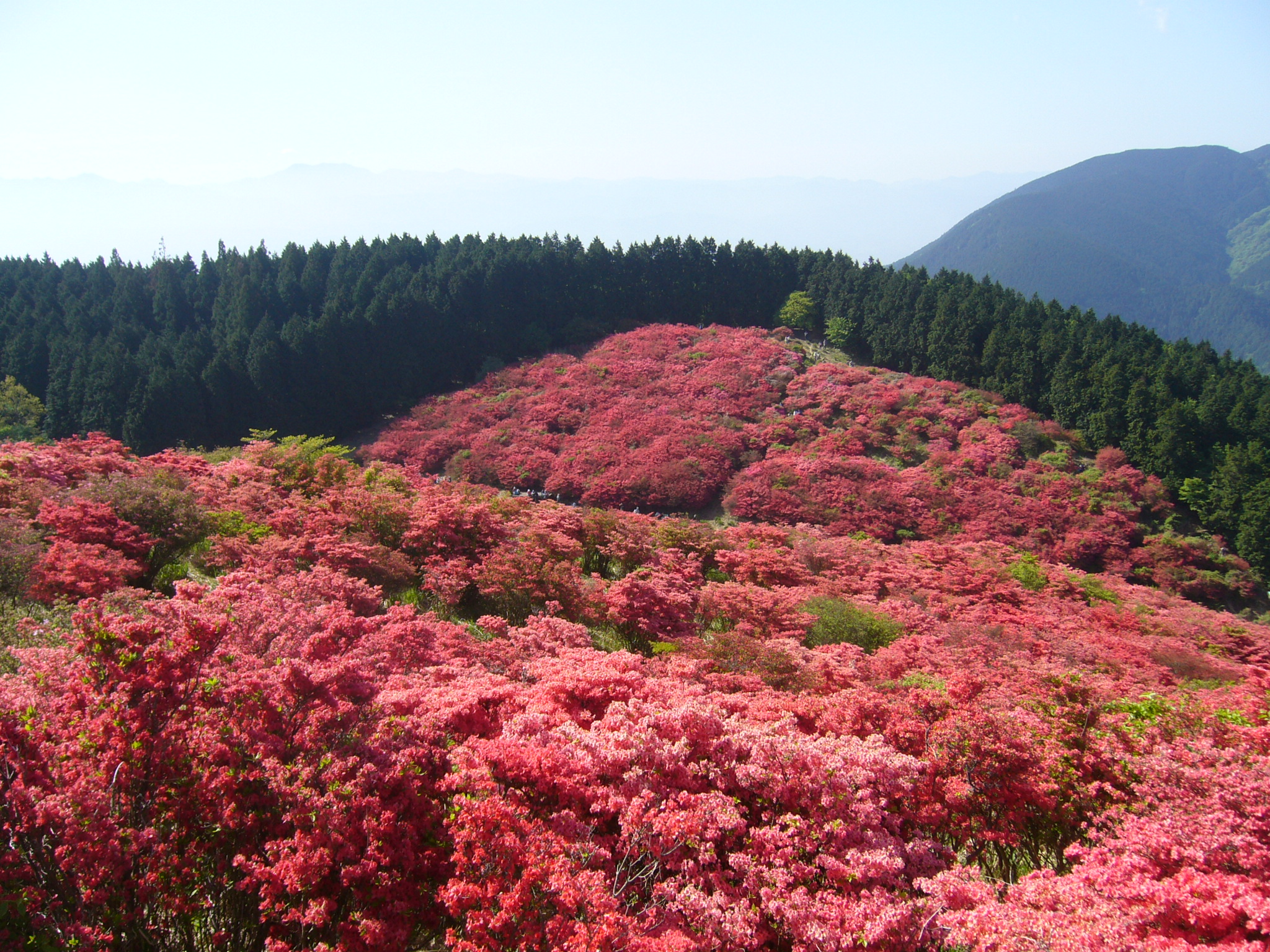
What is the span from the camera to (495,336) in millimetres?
33938

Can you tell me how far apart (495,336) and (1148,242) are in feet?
327

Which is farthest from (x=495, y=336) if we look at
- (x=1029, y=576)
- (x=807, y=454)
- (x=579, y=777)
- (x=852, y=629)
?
(x=579, y=777)

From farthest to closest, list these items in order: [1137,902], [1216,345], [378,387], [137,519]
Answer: [1216,345] < [378,387] < [137,519] < [1137,902]

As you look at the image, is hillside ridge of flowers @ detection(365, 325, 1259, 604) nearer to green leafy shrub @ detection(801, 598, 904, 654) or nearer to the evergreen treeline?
the evergreen treeline

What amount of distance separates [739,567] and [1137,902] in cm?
883

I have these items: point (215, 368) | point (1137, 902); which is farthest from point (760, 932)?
point (215, 368)

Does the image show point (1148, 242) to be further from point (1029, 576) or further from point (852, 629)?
point (852, 629)

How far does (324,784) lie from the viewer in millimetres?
3947

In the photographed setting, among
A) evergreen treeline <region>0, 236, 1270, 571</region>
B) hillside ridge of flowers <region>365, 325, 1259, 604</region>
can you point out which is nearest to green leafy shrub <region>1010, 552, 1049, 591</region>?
hillside ridge of flowers <region>365, 325, 1259, 604</region>

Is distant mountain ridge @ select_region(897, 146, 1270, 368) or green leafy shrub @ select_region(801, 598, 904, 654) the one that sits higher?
distant mountain ridge @ select_region(897, 146, 1270, 368)

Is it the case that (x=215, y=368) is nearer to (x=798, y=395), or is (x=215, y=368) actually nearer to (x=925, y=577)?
(x=798, y=395)

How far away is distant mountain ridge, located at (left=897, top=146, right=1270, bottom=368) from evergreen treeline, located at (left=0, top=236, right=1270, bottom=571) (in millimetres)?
44366

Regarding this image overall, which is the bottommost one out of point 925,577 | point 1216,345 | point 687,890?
point 925,577

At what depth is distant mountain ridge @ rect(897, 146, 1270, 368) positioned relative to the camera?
258ft
